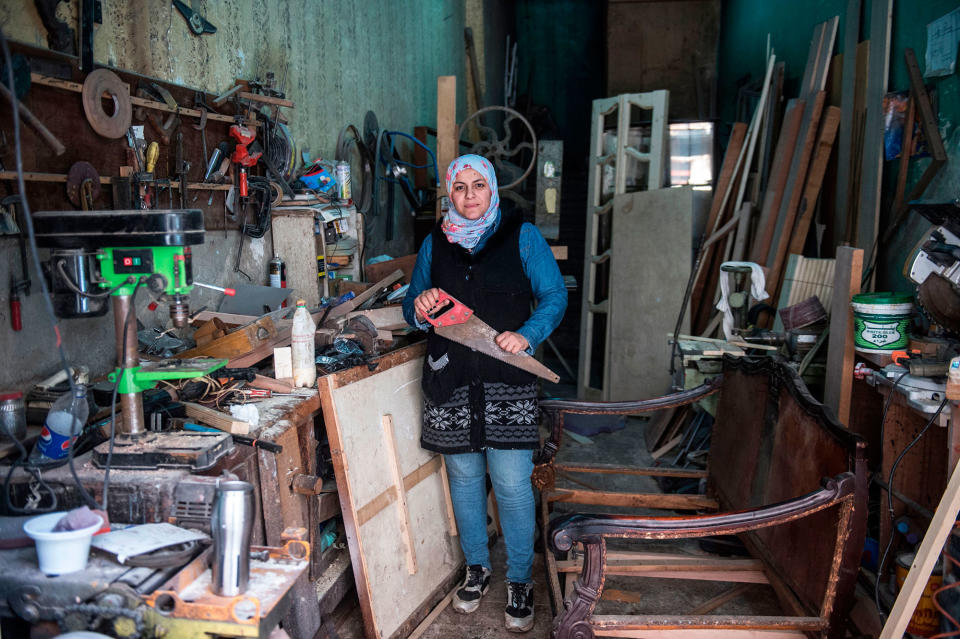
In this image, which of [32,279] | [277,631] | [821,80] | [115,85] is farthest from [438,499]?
[821,80]

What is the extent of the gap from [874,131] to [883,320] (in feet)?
5.09

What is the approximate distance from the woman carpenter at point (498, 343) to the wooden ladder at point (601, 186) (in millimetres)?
3044

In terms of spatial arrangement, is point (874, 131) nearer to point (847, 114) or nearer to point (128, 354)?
point (847, 114)

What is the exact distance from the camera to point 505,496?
252 centimetres

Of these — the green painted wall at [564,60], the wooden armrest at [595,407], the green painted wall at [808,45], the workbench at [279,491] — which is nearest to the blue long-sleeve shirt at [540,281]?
the wooden armrest at [595,407]

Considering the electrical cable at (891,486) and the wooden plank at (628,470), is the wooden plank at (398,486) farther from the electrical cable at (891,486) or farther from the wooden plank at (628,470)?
the electrical cable at (891,486)

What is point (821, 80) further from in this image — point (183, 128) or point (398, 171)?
point (183, 128)

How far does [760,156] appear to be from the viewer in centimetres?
521

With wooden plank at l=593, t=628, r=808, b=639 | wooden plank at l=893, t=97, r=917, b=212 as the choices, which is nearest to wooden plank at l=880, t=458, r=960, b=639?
wooden plank at l=593, t=628, r=808, b=639

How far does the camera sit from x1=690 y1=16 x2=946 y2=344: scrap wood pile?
11.5ft

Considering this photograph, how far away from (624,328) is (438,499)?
9.67 ft

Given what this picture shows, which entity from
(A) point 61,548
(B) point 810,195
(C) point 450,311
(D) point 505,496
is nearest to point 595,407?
(D) point 505,496

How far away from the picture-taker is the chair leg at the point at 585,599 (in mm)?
1730

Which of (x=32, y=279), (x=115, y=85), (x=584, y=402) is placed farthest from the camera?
(x=584, y=402)
